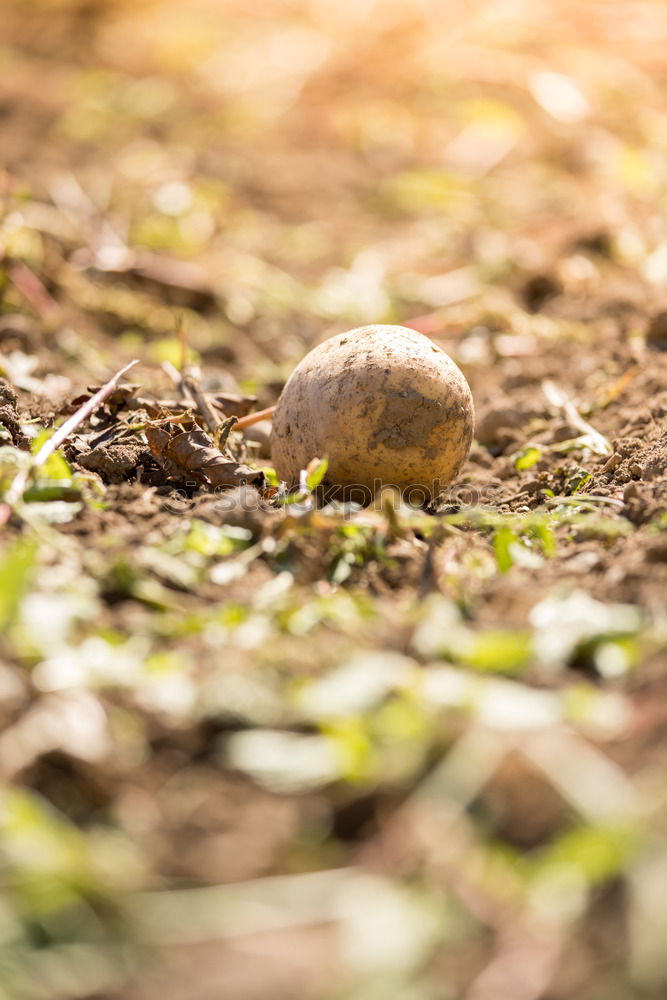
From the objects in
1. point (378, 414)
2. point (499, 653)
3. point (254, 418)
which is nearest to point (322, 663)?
point (499, 653)

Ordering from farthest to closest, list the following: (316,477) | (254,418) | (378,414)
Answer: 1. (254,418)
2. (378,414)
3. (316,477)

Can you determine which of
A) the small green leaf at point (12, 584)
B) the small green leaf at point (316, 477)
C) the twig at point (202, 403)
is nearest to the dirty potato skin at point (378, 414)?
the small green leaf at point (316, 477)

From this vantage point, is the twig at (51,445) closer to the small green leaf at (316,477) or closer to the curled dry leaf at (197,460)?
the curled dry leaf at (197,460)

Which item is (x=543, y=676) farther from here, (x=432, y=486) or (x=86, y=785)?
(x=432, y=486)

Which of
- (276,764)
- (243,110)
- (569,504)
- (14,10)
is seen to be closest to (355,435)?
(569,504)

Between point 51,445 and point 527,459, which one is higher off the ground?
point 51,445

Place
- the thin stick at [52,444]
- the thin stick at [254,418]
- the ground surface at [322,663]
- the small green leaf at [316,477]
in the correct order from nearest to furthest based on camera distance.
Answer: the ground surface at [322,663] < the thin stick at [52,444] < the small green leaf at [316,477] < the thin stick at [254,418]

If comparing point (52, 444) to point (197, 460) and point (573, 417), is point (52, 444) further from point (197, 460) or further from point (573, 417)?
point (573, 417)

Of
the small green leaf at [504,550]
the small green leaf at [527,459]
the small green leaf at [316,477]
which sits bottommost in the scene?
the small green leaf at [527,459]
